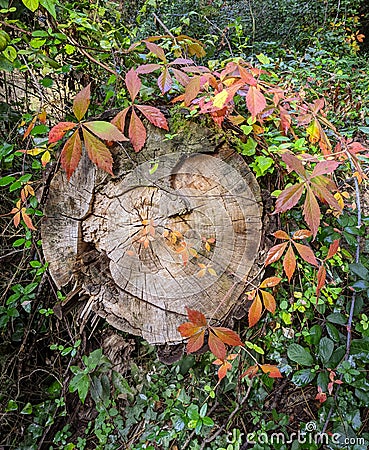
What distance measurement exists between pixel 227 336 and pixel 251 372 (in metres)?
0.31

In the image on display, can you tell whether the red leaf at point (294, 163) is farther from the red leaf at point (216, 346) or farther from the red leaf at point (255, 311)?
the red leaf at point (216, 346)

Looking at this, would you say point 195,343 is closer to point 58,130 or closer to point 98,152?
point 98,152

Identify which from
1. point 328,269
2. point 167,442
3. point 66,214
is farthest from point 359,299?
point 66,214

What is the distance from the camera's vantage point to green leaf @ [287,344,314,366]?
125cm

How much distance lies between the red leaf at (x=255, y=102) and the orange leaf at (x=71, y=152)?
1.68ft

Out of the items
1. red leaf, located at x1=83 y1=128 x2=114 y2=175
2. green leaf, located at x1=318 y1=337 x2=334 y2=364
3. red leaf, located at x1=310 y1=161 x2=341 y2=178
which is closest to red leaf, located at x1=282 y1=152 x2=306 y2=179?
red leaf, located at x1=310 y1=161 x2=341 y2=178

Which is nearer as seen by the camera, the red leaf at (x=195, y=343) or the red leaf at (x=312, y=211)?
the red leaf at (x=312, y=211)

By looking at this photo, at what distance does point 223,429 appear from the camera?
55.2 inches

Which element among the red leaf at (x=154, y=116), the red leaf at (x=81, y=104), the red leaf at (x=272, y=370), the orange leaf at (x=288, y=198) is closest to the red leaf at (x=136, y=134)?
the red leaf at (x=154, y=116)

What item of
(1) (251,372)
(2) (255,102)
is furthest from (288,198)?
(1) (251,372)

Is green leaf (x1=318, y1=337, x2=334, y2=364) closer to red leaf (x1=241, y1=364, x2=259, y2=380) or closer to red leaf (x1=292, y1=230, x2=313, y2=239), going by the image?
red leaf (x1=241, y1=364, x2=259, y2=380)

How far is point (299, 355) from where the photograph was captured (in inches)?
49.6

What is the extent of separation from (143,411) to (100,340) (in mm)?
363

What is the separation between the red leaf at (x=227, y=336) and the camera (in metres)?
1.13
